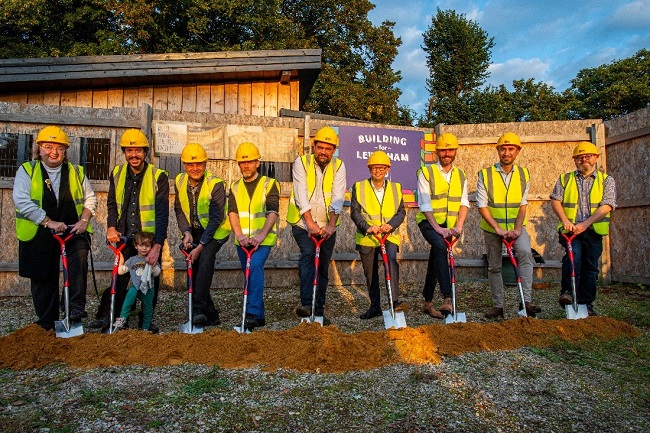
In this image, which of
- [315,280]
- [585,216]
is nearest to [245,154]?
[315,280]

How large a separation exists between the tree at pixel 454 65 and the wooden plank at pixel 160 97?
17994 millimetres

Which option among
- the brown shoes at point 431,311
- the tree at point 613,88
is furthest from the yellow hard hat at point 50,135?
the tree at point 613,88

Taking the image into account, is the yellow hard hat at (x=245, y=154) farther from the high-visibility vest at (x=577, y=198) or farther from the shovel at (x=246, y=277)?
the high-visibility vest at (x=577, y=198)

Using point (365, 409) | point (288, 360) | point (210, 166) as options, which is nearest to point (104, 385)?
point (288, 360)

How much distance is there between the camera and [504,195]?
643 cm

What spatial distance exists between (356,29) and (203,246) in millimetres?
21395

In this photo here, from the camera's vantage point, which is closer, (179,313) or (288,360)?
(288,360)

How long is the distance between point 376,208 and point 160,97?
7.10 metres

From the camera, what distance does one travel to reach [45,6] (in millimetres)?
17750

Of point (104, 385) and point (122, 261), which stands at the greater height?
point (122, 261)

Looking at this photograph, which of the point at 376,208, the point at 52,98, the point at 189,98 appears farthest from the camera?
the point at 189,98

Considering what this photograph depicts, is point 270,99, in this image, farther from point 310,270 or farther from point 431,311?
point 431,311

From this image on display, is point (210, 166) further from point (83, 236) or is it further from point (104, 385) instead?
point (104, 385)

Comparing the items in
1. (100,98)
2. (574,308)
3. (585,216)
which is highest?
(100,98)
